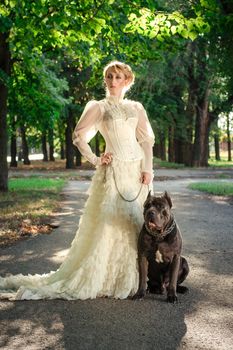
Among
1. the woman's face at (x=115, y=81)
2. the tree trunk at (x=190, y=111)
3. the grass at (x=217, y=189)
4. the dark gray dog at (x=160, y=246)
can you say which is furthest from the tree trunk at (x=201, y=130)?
the dark gray dog at (x=160, y=246)

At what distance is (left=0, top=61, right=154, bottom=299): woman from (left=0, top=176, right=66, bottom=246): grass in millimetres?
3188

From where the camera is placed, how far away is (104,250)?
5.25 m

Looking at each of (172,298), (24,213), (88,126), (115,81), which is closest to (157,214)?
(172,298)

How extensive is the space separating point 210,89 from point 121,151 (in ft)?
88.2

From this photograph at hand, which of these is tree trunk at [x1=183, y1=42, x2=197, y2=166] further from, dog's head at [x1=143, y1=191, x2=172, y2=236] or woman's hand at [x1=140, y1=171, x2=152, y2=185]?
dog's head at [x1=143, y1=191, x2=172, y2=236]

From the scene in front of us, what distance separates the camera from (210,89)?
31.1 m

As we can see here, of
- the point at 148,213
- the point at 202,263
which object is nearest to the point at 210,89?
the point at 202,263

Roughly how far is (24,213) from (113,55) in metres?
4.35

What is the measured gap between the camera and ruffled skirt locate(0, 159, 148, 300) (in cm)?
519

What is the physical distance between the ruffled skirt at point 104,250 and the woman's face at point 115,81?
2.63ft

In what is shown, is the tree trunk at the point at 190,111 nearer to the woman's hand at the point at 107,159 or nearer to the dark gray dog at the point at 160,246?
the woman's hand at the point at 107,159

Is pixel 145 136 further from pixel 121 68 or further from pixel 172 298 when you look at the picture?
pixel 172 298

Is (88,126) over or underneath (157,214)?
over

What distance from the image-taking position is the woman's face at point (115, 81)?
5348 millimetres
